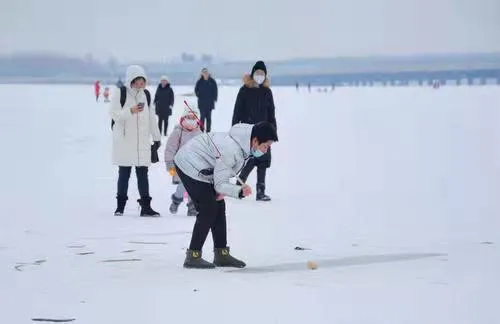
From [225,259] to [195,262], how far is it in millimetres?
225

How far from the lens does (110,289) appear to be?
6184 millimetres

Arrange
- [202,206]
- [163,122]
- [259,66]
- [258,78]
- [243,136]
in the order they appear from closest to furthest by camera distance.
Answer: [243,136] < [202,206] < [259,66] < [258,78] < [163,122]

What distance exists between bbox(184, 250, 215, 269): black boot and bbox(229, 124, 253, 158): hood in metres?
0.88

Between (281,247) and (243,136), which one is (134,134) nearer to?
(281,247)

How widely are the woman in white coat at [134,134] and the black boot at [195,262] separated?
9.41 ft

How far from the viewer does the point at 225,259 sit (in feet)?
22.7

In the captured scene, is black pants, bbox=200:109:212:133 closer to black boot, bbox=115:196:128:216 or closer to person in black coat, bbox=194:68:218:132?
person in black coat, bbox=194:68:218:132

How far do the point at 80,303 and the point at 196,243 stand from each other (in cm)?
131

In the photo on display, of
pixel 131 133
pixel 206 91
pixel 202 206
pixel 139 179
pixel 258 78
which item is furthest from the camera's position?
pixel 206 91

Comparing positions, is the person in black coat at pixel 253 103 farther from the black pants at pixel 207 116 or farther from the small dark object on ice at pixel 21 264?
the black pants at pixel 207 116

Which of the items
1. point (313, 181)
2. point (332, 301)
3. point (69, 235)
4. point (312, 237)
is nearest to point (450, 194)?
point (313, 181)

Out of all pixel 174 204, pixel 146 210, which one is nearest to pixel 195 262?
pixel 146 210

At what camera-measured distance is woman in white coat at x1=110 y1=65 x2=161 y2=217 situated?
9.48 metres

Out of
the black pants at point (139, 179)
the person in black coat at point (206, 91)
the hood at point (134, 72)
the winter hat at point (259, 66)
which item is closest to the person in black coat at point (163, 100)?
the person in black coat at point (206, 91)
